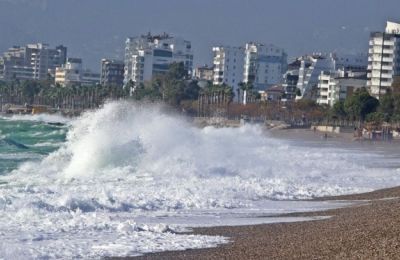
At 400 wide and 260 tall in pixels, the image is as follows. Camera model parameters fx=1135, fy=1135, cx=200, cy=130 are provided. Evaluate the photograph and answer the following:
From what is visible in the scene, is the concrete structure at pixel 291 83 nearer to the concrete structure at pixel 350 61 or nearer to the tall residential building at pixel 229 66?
the concrete structure at pixel 350 61

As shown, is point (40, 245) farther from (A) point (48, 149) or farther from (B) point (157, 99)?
(B) point (157, 99)

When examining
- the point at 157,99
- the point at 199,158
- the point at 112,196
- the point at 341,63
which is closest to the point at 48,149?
the point at 199,158

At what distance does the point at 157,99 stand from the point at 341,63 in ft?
103

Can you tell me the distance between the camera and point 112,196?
21.8m

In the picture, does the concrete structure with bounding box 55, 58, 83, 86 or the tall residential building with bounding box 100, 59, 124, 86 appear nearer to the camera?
the tall residential building with bounding box 100, 59, 124, 86

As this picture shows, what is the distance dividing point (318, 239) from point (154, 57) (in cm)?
15111

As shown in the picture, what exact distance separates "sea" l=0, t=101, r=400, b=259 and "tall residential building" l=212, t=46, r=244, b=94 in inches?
4032

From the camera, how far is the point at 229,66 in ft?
504

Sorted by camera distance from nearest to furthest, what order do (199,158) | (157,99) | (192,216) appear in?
(192,216)
(199,158)
(157,99)

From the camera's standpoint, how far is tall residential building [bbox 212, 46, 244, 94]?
15300 cm

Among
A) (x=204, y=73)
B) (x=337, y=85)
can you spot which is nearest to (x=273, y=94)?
(x=337, y=85)

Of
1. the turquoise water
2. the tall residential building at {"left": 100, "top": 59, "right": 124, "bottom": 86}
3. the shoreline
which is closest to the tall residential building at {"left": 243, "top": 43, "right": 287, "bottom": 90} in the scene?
the tall residential building at {"left": 100, "top": 59, "right": 124, "bottom": 86}

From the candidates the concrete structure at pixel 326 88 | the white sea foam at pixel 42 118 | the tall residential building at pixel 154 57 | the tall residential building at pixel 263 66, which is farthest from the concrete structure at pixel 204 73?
the concrete structure at pixel 326 88

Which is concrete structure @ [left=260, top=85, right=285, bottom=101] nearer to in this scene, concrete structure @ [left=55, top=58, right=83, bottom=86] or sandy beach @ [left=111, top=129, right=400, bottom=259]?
concrete structure @ [left=55, top=58, right=83, bottom=86]
